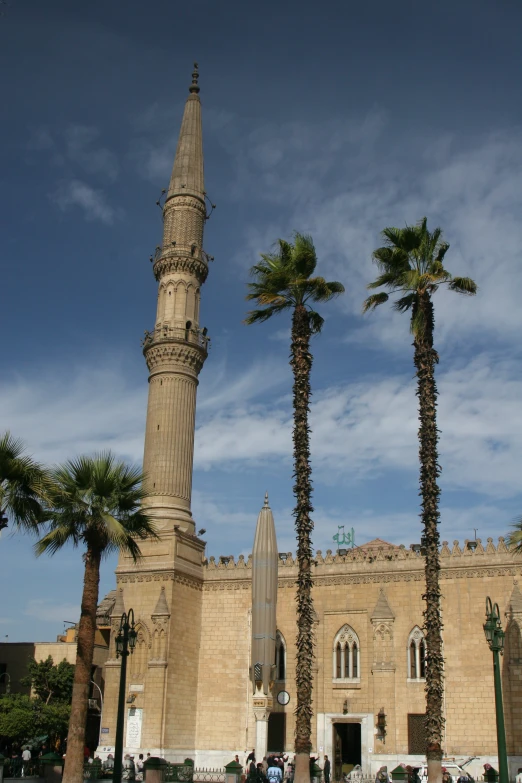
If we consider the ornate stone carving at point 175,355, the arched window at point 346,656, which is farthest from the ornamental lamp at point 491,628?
the ornate stone carving at point 175,355

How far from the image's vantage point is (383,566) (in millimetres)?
30906

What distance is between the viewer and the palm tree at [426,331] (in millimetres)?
18109

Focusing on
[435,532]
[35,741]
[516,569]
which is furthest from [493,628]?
[35,741]

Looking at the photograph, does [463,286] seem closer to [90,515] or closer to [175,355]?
[90,515]

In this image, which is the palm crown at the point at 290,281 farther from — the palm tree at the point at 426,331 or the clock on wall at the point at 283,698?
the clock on wall at the point at 283,698

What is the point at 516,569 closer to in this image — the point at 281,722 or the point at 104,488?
the point at 281,722

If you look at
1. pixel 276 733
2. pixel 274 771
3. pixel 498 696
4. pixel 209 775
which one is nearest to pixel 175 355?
pixel 276 733

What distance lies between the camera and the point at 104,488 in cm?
1930

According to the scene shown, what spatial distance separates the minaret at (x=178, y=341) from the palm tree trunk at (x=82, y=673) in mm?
11990

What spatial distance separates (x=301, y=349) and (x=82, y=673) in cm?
928

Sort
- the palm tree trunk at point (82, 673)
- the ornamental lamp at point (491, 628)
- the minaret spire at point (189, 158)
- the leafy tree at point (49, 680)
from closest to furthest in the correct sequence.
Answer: the ornamental lamp at point (491, 628) < the palm tree trunk at point (82, 673) < the leafy tree at point (49, 680) < the minaret spire at point (189, 158)

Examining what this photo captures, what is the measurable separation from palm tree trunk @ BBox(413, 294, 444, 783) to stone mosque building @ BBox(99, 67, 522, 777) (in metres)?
8.69

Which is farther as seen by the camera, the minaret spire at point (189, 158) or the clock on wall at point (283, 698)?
the minaret spire at point (189, 158)

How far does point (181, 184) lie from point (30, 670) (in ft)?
75.1
